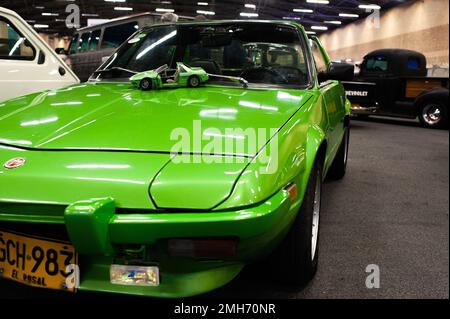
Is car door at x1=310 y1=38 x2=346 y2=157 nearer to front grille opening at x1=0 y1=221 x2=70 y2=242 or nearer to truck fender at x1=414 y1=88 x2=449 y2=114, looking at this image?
front grille opening at x1=0 y1=221 x2=70 y2=242

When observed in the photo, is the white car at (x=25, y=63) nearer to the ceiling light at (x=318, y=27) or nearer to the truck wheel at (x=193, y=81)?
the truck wheel at (x=193, y=81)

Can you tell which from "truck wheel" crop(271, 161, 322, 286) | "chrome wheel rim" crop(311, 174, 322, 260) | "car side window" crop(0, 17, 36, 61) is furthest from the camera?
"car side window" crop(0, 17, 36, 61)

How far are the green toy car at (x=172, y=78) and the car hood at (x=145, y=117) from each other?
0.06m

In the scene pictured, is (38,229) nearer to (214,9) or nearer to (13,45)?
(214,9)

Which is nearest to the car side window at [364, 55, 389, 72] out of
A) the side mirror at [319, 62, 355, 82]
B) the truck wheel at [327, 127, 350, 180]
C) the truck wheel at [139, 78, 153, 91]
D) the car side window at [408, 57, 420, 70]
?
the car side window at [408, 57, 420, 70]

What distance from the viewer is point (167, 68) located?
230 cm

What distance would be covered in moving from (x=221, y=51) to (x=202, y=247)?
4.94ft

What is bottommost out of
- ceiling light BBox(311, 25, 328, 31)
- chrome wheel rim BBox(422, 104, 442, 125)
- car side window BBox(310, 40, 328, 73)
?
chrome wheel rim BBox(422, 104, 442, 125)

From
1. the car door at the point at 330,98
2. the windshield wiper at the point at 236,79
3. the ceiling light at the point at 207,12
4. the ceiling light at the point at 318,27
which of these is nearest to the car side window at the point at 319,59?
the car door at the point at 330,98

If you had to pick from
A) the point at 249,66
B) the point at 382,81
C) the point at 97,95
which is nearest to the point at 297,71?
the point at 249,66

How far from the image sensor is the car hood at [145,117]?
4.64 feet

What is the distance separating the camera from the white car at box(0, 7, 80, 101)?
2359 millimetres

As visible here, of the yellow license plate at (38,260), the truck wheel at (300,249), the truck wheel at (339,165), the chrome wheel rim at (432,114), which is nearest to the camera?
the yellow license plate at (38,260)

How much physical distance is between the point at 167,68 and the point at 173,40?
1.05 ft
